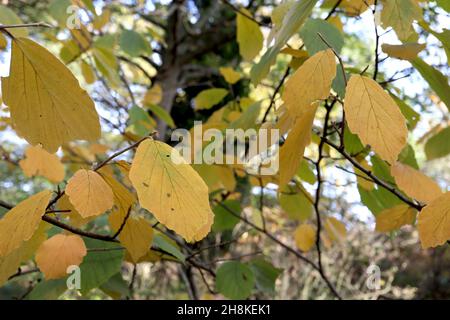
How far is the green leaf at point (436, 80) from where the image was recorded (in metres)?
0.68

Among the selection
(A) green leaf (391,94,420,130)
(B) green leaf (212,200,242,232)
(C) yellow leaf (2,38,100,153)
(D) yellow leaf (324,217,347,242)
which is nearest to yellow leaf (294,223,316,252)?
(D) yellow leaf (324,217,347,242)

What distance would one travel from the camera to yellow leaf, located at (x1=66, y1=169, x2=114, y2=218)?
0.51m

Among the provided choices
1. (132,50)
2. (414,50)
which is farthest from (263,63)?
(132,50)

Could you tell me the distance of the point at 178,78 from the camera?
2711 mm

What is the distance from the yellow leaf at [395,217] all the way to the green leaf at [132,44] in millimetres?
1009

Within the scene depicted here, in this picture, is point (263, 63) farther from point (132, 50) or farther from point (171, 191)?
point (132, 50)

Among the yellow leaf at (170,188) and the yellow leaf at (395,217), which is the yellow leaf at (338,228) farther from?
the yellow leaf at (170,188)

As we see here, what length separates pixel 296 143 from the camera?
0.62 metres

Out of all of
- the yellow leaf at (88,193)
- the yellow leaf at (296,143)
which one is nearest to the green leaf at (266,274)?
the yellow leaf at (296,143)

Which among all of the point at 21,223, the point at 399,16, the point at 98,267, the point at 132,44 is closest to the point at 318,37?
the point at 399,16

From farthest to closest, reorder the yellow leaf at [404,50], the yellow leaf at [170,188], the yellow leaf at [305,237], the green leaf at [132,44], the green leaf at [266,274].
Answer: the green leaf at [132,44] < the yellow leaf at [305,237] < the green leaf at [266,274] < the yellow leaf at [404,50] < the yellow leaf at [170,188]

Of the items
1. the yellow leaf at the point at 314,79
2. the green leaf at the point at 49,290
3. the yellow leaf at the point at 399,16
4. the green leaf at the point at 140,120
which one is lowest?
the green leaf at the point at 49,290

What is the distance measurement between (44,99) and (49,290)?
584 mm
